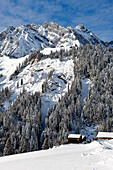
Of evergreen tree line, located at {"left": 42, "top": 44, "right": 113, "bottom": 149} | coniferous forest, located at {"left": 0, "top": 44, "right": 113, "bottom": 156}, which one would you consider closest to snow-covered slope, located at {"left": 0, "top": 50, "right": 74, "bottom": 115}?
coniferous forest, located at {"left": 0, "top": 44, "right": 113, "bottom": 156}

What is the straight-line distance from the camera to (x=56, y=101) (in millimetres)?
124000

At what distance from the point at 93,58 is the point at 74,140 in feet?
340

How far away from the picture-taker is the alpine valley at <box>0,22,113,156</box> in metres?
88.0

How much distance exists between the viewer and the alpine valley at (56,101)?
289ft

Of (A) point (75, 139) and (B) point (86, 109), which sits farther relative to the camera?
(B) point (86, 109)

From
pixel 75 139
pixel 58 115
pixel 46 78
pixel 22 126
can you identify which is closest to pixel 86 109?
pixel 58 115

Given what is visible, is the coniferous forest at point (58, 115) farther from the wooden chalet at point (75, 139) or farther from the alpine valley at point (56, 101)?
the wooden chalet at point (75, 139)

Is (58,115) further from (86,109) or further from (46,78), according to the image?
(46,78)

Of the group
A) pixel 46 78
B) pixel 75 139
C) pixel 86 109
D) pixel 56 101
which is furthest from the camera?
pixel 46 78

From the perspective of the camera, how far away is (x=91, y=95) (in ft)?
384

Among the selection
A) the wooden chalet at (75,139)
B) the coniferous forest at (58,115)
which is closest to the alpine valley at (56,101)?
the coniferous forest at (58,115)

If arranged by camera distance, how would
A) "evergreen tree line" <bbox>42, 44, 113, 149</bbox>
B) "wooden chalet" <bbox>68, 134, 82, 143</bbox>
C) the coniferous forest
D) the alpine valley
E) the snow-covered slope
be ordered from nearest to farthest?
"wooden chalet" <bbox>68, 134, 82, 143</bbox> → the coniferous forest → the alpine valley → "evergreen tree line" <bbox>42, 44, 113, 149</bbox> → the snow-covered slope

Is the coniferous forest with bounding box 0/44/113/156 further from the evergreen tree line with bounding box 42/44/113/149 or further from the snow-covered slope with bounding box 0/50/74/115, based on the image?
the snow-covered slope with bounding box 0/50/74/115

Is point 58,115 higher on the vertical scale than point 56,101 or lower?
lower
